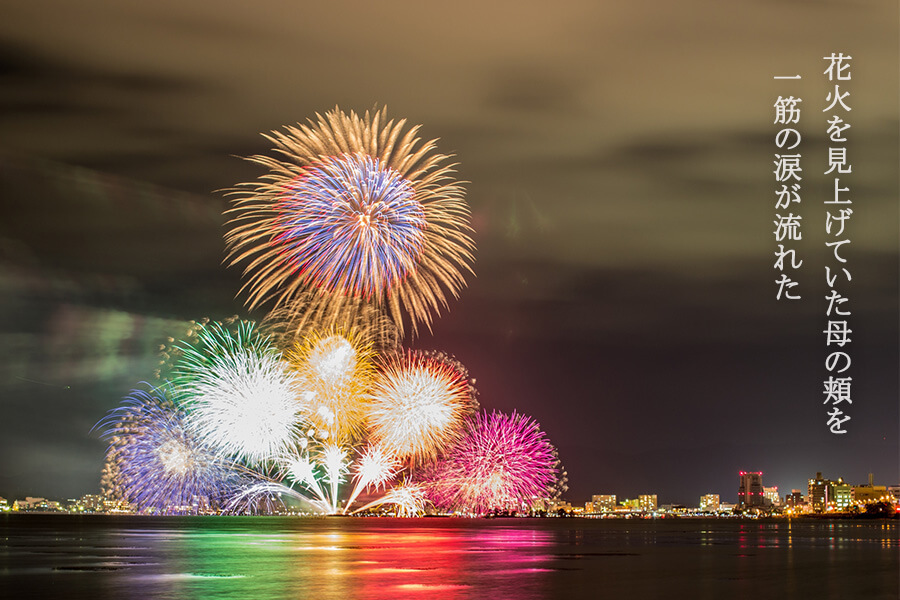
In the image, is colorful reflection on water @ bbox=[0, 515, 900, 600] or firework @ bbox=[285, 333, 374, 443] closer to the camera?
colorful reflection on water @ bbox=[0, 515, 900, 600]

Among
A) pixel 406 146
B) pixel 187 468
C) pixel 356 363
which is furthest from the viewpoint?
pixel 187 468

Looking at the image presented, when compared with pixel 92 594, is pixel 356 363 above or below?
above

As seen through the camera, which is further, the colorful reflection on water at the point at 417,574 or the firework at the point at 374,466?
the firework at the point at 374,466

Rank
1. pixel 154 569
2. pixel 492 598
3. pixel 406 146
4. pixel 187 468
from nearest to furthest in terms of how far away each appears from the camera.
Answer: pixel 492 598 < pixel 154 569 < pixel 406 146 < pixel 187 468

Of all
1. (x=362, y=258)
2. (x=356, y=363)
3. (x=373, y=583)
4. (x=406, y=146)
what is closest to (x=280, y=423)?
(x=356, y=363)

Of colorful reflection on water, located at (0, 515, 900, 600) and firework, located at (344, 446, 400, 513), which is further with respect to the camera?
firework, located at (344, 446, 400, 513)

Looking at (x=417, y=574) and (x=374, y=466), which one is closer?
(x=417, y=574)

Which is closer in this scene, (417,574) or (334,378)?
(417,574)

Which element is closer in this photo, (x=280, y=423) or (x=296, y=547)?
(x=296, y=547)

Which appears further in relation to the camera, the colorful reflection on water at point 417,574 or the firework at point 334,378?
the firework at point 334,378

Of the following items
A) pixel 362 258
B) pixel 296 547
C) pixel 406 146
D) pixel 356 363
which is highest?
pixel 406 146

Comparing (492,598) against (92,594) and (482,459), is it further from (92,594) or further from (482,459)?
(482,459)

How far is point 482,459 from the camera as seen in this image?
113062 millimetres

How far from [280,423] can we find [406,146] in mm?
31434
